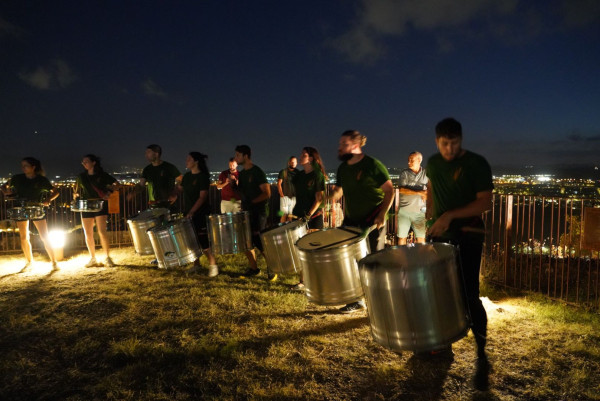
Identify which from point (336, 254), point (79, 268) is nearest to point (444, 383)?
point (336, 254)

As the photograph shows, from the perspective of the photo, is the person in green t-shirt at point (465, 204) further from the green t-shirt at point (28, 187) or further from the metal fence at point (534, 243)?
the green t-shirt at point (28, 187)

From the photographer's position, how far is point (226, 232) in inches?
220

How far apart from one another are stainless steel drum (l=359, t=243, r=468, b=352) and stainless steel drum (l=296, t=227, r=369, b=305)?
0.64 metres

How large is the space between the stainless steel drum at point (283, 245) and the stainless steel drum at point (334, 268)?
97 cm

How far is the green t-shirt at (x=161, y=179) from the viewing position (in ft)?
22.5

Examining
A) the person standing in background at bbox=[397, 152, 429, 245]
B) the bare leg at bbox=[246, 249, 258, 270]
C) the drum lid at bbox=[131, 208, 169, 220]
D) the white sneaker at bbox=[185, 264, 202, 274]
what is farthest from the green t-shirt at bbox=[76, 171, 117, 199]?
the person standing in background at bbox=[397, 152, 429, 245]

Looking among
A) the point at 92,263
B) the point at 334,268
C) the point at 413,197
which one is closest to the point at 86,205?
the point at 92,263

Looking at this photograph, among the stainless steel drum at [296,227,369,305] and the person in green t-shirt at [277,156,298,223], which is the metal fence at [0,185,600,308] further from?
the stainless steel drum at [296,227,369,305]

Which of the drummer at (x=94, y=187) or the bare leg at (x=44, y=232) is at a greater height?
the drummer at (x=94, y=187)

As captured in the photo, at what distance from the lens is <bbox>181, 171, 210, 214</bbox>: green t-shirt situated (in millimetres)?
6277

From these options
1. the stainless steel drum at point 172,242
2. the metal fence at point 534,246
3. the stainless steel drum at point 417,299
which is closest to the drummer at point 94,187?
the metal fence at point 534,246

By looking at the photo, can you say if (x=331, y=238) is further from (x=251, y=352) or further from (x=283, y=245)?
(x=251, y=352)

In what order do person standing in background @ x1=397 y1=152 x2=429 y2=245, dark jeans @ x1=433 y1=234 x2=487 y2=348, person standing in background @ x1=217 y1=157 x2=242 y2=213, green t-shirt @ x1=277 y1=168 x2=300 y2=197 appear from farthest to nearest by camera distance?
green t-shirt @ x1=277 y1=168 x2=300 y2=197
person standing in background @ x1=217 y1=157 x2=242 y2=213
person standing in background @ x1=397 y1=152 x2=429 y2=245
dark jeans @ x1=433 y1=234 x2=487 y2=348

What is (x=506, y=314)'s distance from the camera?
4590mm
